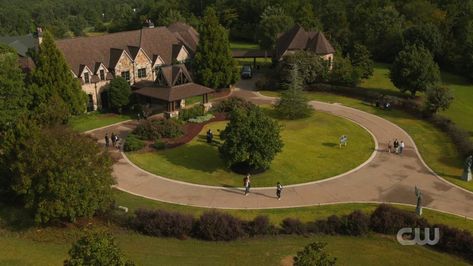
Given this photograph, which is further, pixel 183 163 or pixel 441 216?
pixel 183 163

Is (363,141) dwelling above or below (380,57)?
below

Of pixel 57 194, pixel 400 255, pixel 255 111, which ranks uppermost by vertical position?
pixel 255 111

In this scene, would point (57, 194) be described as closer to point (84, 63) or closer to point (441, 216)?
point (441, 216)

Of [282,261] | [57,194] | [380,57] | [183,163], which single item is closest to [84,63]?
[183,163]

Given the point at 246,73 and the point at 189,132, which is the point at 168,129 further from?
the point at 246,73

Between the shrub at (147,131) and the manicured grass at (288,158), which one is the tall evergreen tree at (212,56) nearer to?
the manicured grass at (288,158)

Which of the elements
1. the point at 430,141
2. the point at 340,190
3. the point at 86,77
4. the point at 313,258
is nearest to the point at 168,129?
the point at 86,77
